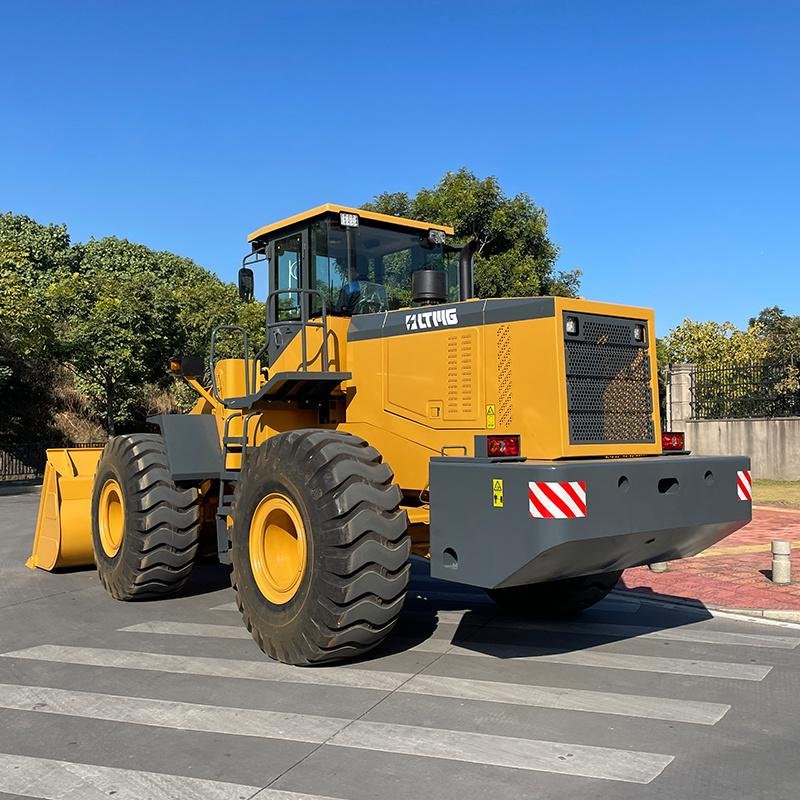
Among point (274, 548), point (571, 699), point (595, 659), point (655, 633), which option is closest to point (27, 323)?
point (274, 548)

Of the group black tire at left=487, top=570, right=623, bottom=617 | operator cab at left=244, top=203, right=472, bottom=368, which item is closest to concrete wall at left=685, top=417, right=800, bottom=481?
black tire at left=487, top=570, right=623, bottom=617

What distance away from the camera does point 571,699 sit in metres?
5.15

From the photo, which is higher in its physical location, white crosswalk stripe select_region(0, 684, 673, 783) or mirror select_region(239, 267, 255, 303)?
mirror select_region(239, 267, 255, 303)

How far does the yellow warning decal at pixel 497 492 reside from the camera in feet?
16.9

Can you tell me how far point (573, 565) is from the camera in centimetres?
528

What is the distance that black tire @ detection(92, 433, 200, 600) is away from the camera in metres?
7.70

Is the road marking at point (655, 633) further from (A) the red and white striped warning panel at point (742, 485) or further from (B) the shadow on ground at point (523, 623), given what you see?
(A) the red and white striped warning panel at point (742, 485)

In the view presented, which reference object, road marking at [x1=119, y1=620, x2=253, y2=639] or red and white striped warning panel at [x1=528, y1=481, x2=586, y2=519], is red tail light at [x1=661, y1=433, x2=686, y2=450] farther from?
road marking at [x1=119, y1=620, x2=253, y2=639]

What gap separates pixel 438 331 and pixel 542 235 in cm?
1654

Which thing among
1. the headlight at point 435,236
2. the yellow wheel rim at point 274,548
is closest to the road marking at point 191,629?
the yellow wheel rim at point 274,548

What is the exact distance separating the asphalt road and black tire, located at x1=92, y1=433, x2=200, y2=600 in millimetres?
433

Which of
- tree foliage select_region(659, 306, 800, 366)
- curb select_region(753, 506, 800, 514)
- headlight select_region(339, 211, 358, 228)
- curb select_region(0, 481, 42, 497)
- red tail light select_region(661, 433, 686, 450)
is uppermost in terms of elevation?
tree foliage select_region(659, 306, 800, 366)

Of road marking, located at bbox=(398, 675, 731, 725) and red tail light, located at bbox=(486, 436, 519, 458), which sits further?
red tail light, located at bbox=(486, 436, 519, 458)

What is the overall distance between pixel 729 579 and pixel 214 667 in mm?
5887
